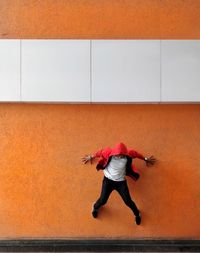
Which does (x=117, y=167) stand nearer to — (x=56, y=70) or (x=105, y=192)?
(x=105, y=192)

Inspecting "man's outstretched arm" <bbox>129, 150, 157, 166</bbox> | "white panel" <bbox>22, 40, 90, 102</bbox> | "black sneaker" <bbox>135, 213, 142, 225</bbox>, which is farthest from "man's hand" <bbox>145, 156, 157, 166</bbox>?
"white panel" <bbox>22, 40, 90, 102</bbox>

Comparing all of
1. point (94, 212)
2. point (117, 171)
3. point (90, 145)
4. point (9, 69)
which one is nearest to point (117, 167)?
point (117, 171)

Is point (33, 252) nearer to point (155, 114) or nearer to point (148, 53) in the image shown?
point (155, 114)

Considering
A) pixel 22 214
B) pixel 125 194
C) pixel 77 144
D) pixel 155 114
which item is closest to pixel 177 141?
pixel 155 114

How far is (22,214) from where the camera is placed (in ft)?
17.8

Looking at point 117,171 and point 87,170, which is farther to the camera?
point 87,170

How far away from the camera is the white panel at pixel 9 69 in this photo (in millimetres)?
5191

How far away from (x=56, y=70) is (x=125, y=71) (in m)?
1.09

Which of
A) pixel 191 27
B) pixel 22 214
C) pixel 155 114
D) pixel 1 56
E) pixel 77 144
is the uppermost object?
pixel 191 27

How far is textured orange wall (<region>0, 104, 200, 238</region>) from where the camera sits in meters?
5.37

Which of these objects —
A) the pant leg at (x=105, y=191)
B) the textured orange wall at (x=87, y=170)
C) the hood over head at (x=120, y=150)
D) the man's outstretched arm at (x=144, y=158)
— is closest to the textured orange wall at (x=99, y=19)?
the textured orange wall at (x=87, y=170)

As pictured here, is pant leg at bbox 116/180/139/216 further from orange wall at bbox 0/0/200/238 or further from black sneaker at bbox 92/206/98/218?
black sneaker at bbox 92/206/98/218

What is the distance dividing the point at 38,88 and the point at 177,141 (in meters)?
2.41

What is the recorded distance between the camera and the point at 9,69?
5.20 metres
